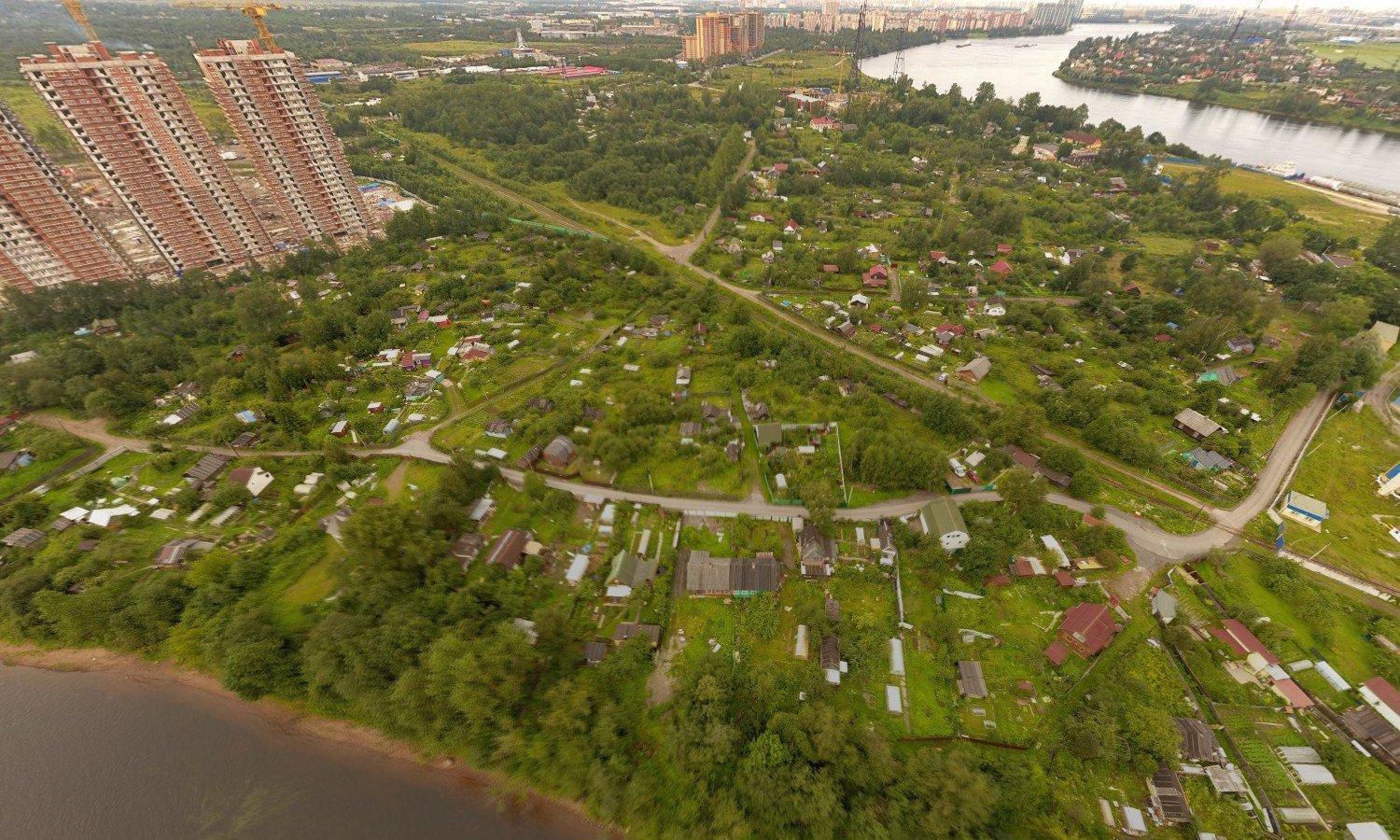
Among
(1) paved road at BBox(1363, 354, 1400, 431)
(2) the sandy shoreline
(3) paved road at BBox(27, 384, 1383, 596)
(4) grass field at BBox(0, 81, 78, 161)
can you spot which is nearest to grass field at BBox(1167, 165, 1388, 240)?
(1) paved road at BBox(1363, 354, 1400, 431)

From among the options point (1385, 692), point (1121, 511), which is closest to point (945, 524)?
point (1121, 511)

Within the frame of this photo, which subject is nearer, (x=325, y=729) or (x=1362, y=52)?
(x=325, y=729)

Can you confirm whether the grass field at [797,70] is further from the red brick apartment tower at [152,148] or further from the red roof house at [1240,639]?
the red roof house at [1240,639]

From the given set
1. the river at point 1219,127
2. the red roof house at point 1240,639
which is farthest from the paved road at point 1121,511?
the river at point 1219,127

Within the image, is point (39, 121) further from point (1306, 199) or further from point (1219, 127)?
point (1219, 127)

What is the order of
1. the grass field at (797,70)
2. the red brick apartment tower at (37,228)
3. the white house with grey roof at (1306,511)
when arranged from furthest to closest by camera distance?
the grass field at (797,70)
the red brick apartment tower at (37,228)
the white house with grey roof at (1306,511)

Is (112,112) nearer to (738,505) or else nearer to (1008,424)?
(738,505)
